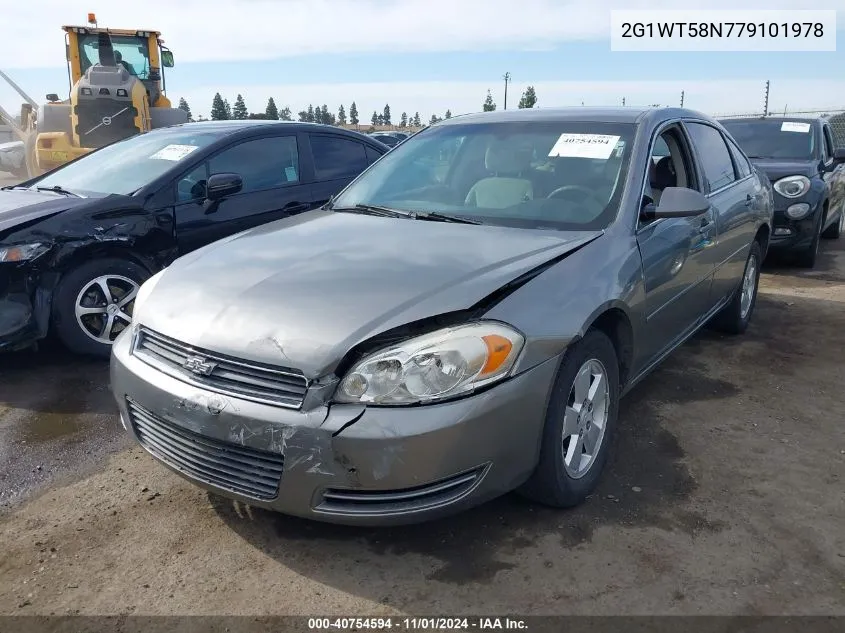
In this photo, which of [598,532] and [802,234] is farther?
[802,234]

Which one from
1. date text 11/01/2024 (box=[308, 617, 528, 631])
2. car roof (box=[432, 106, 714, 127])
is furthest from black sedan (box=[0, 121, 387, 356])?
date text 11/01/2024 (box=[308, 617, 528, 631])

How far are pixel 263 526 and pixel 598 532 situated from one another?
4.27 feet

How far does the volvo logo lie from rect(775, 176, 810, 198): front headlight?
23.4 feet

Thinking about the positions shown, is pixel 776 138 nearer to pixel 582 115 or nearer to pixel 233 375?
pixel 582 115

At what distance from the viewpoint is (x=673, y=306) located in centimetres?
354

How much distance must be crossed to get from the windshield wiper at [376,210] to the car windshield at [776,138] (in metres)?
6.64

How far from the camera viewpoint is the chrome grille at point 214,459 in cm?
228

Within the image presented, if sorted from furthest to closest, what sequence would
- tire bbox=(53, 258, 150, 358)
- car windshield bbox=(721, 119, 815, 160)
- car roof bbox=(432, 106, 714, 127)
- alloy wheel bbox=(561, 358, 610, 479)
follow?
1. car windshield bbox=(721, 119, 815, 160)
2. tire bbox=(53, 258, 150, 358)
3. car roof bbox=(432, 106, 714, 127)
4. alloy wheel bbox=(561, 358, 610, 479)

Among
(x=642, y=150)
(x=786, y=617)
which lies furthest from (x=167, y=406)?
(x=642, y=150)

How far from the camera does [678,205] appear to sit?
3.18 meters

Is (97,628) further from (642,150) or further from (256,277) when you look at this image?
(642,150)

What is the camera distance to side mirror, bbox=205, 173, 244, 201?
4668 millimetres

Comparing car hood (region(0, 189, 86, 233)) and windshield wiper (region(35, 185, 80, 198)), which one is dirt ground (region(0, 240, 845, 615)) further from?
windshield wiper (region(35, 185, 80, 198))

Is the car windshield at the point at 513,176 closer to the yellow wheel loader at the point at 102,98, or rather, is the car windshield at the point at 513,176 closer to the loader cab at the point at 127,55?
the yellow wheel loader at the point at 102,98
